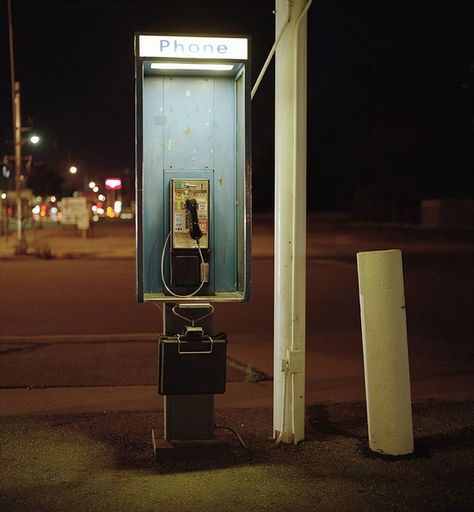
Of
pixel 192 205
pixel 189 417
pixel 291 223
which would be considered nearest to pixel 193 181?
pixel 192 205

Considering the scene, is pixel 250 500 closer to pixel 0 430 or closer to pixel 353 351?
pixel 0 430

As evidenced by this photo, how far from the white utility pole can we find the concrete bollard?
58cm

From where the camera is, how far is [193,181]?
6.57m

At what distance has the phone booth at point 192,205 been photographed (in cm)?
608

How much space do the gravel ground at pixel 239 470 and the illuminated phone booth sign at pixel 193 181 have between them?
3.94 feet

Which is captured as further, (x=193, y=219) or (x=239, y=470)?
(x=193, y=219)

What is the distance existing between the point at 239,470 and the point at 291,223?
1858 millimetres

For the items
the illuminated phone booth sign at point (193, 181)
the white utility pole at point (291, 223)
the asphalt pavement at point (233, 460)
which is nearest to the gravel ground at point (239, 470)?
the asphalt pavement at point (233, 460)

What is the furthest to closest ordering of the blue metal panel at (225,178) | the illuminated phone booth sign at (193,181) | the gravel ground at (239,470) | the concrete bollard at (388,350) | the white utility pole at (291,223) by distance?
the blue metal panel at (225,178) → the illuminated phone booth sign at (193,181) → the white utility pole at (291,223) → the concrete bollard at (388,350) → the gravel ground at (239,470)

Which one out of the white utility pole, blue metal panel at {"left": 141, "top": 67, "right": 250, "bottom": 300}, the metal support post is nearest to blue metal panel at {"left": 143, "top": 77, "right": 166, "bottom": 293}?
blue metal panel at {"left": 141, "top": 67, "right": 250, "bottom": 300}

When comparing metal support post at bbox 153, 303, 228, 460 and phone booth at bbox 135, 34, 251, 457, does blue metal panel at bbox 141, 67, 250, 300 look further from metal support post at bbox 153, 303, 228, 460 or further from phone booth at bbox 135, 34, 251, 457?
metal support post at bbox 153, 303, 228, 460

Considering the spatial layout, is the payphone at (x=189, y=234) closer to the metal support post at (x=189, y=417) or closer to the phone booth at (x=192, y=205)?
the phone booth at (x=192, y=205)

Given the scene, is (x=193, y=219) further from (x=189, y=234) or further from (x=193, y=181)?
(x=193, y=181)

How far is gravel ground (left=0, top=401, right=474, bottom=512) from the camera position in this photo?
5305 mm
